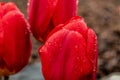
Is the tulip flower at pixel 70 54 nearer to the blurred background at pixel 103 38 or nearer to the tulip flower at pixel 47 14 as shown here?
the tulip flower at pixel 47 14

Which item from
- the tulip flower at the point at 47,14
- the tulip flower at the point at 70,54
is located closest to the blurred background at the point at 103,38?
the tulip flower at the point at 47,14

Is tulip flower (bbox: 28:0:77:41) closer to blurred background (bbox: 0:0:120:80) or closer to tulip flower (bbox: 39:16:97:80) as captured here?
tulip flower (bbox: 39:16:97:80)

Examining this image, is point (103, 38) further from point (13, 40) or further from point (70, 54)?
point (70, 54)

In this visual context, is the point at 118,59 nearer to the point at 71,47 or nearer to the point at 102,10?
the point at 102,10

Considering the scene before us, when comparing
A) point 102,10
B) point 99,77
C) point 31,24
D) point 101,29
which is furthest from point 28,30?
point 102,10

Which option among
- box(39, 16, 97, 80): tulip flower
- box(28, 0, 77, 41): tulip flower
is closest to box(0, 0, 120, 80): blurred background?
box(28, 0, 77, 41): tulip flower

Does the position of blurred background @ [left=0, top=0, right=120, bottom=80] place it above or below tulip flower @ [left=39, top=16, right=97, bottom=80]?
below

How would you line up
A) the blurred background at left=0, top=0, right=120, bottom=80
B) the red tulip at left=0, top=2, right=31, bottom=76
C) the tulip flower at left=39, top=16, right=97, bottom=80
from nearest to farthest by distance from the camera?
1. the tulip flower at left=39, top=16, right=97, bottom=80
2. the red tulip at left=0, top=2, right=31, bottom=76
3. the blurred background at left=0, top=0, right=120, bottom=80
